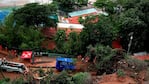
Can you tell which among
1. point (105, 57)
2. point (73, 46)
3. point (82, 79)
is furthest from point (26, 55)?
point (82, 79)

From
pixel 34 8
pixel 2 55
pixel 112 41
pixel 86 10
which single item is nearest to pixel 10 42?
pixel 2 55

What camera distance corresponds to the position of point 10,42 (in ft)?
97.2

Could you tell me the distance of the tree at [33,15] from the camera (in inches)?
1193

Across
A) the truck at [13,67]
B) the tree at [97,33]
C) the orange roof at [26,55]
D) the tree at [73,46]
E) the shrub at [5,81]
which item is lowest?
the shrub at [5,81]

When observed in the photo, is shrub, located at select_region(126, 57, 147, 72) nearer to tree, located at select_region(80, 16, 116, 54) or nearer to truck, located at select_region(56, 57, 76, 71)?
tree, located at select_region(80, 16, 116, 54)

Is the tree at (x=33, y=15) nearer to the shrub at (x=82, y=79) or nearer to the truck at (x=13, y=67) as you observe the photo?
the truck at (x=13, y=67)

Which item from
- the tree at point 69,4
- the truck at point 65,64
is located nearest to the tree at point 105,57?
the truck at point 65,64

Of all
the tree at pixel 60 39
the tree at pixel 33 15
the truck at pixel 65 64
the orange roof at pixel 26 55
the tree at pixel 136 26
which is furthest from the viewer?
the tree at pixel 33 15

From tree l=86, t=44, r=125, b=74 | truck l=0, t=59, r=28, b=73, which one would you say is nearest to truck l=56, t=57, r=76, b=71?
tree l=86, t=44, r=125, b=74

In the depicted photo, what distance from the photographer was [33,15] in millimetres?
30422

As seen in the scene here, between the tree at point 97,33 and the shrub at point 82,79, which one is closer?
the shrub at point 82,79

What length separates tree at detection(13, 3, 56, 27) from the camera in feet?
99.4

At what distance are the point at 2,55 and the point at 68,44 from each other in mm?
5790

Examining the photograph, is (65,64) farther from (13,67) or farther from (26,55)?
(13,67)
